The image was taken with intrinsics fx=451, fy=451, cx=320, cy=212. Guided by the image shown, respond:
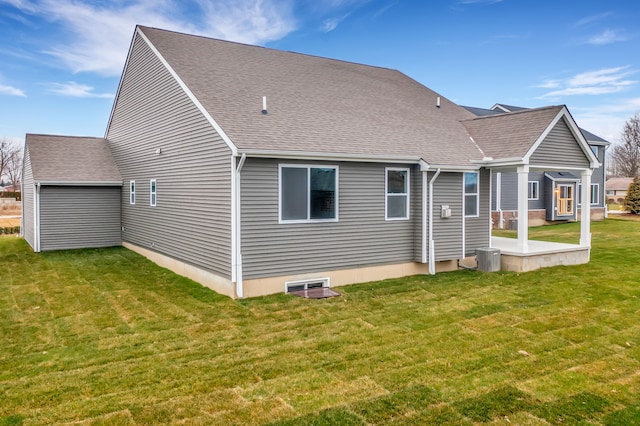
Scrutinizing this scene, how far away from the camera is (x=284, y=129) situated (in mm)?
10773

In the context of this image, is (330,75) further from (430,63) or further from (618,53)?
(618,53)

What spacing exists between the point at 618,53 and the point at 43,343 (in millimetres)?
28634

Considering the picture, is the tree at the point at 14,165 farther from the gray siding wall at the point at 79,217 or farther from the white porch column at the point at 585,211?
the white porch column at the point at 585,211

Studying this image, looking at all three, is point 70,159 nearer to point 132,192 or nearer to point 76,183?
point 76,183

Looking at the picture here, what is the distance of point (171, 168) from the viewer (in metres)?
12.9

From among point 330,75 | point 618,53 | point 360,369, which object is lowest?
point 360,369

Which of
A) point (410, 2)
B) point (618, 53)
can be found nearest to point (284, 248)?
point (410, 2)

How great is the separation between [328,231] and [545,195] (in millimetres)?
22129

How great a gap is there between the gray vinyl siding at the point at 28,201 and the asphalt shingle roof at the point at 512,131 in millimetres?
16295

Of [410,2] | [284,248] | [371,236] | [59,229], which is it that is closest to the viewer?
[284,248]

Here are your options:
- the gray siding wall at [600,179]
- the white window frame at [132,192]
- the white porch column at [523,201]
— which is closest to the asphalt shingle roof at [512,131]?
the white porch column at [523,201]

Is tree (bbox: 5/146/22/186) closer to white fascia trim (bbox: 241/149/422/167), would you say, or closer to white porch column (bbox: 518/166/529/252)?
white fascia trim (bbox: 241/149/422/167)

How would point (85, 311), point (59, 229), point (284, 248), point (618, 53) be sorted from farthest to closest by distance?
1. point (618, 53)
2. point (59, 229)
3. point (284, 248)
4. point (85, 311)

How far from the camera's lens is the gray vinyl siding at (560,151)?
1289cm
